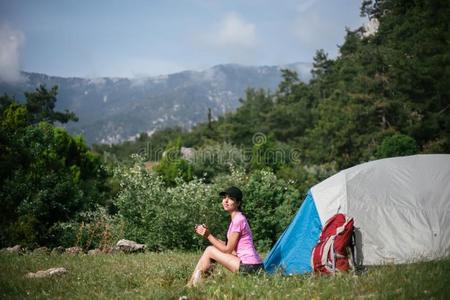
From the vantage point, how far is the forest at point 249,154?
17.5m

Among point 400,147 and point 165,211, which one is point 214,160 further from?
point 165,211

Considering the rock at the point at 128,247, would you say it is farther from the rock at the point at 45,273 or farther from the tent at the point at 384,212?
the tent at the point at 384,212

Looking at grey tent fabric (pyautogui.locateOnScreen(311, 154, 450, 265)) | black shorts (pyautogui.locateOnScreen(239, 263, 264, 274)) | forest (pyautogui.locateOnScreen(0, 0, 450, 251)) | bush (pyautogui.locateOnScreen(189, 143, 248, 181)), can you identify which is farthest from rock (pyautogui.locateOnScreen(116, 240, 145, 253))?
bush (pyautogui.locateOnScreen(189, 143, 248, 181))

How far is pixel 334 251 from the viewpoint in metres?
7.98

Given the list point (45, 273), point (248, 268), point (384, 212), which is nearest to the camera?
point (248, 268)

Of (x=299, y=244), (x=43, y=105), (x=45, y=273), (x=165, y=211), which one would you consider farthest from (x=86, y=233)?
(x=43, y=105)

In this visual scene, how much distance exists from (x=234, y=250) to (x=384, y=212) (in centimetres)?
331

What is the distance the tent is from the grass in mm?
726

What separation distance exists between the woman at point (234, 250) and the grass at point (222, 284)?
9.8 inches

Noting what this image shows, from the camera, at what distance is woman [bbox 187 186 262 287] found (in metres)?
7.68

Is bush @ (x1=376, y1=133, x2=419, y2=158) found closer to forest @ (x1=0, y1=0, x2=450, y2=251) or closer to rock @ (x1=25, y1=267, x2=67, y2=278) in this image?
forest @ (x1=0, y1=0, x2=450, y2=251)

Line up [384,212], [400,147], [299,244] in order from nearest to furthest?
[384,212] < [299,244] < [400,147]

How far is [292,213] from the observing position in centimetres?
1817

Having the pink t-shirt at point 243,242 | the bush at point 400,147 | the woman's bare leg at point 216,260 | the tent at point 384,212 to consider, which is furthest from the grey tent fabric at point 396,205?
the bush at point 400,147
